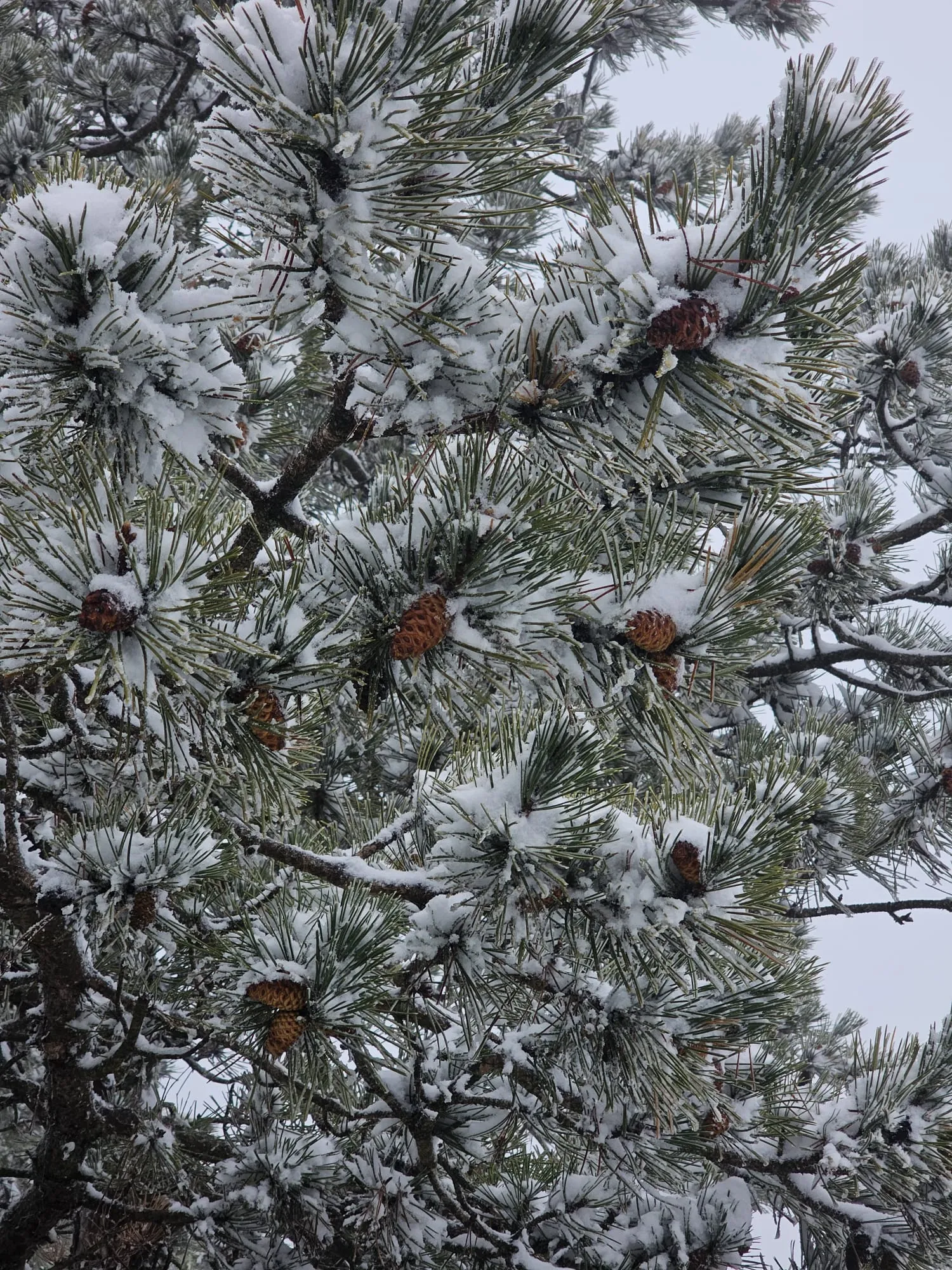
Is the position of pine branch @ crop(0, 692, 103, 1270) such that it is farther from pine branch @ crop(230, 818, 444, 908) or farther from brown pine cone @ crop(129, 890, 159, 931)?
pine branch @ crop(230, 818, 444, 908)

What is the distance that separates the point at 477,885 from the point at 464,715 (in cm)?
28

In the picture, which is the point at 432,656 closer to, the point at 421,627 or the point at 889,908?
the point at 421,627

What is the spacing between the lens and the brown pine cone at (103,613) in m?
1.12

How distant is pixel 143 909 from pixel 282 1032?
1.23 feet

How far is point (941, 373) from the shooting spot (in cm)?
361

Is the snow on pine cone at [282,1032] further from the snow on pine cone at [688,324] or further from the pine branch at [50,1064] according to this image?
the snow on pine cone at [688,324]

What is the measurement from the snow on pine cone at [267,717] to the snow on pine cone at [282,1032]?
52 centimetres

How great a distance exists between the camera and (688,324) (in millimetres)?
1112

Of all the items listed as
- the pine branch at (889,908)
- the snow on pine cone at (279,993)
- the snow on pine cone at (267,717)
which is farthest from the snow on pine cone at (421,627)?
the pine branch at (889,908)

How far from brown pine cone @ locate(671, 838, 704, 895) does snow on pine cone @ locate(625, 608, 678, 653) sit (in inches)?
13.7

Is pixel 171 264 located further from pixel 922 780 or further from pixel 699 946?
pixel 922 780

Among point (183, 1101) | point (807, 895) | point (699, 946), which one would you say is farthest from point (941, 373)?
point (183, 1101)

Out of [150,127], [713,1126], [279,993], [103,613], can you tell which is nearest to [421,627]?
[103,613]

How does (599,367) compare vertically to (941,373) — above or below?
below
